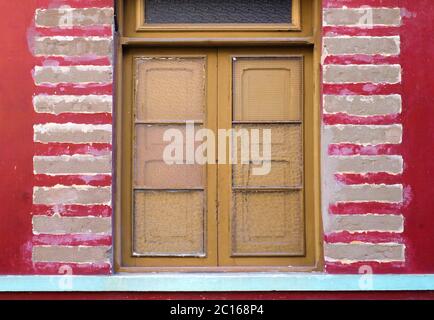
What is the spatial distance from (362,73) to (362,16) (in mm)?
403

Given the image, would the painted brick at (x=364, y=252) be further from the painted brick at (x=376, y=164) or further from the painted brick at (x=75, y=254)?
the painted brick at (x=75, y=254)

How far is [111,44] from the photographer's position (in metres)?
5.70

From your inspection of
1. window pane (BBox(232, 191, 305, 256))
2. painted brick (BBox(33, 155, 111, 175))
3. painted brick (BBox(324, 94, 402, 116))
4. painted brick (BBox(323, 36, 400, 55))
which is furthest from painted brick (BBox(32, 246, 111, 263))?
painted brick (BBox(323, 36, 400, 55))

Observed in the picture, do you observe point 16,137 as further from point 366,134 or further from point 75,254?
point 366,134

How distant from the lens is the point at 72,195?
564cm

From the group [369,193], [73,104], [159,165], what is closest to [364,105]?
[369,193]

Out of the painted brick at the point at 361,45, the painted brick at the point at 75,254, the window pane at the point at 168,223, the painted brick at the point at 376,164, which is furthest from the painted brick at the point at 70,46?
the painted brick at the point at 376,164

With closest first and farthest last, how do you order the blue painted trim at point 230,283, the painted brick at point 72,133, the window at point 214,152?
the blue painted trim at point 230,283 < the painted brick at point 72,133 < the window at point 214,152

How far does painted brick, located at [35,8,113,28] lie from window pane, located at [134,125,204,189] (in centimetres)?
80

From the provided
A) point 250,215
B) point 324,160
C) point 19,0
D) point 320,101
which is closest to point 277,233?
point 250,215

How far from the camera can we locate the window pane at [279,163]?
5824mm

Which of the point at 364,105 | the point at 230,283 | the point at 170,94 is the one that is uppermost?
the point at 170,94

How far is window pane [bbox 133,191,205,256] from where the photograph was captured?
19.0 ft

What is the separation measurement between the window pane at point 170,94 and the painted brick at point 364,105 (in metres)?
0.93
